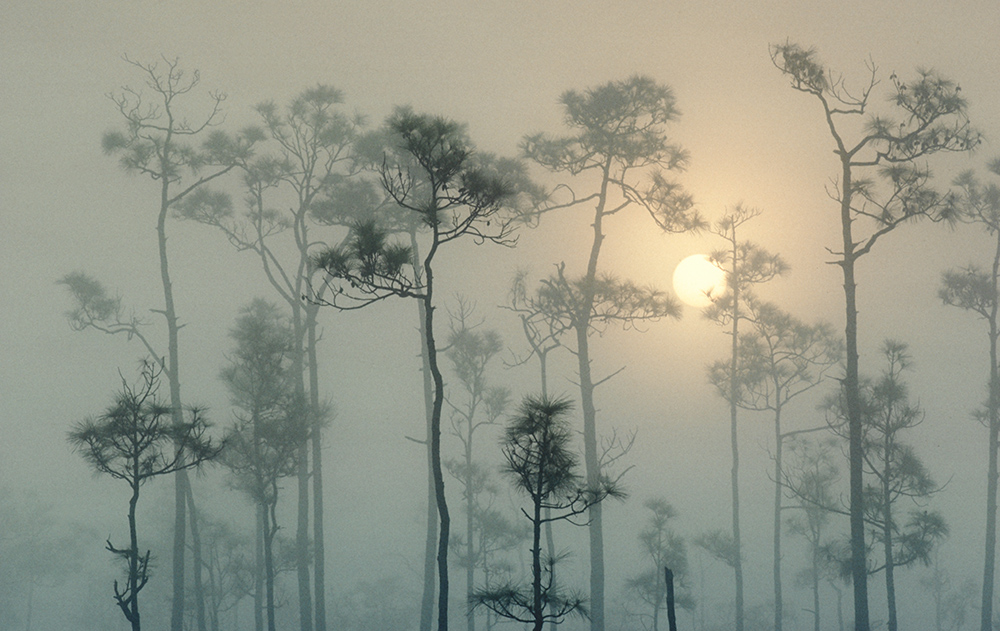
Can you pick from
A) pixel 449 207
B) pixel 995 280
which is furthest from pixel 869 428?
pixel 449 207

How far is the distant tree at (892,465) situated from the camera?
1961 centimetres

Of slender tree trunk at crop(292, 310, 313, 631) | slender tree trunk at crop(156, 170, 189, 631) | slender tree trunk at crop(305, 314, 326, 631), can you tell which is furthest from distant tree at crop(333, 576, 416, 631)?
slender tree trunk at crop(156, 170, 189, 631)

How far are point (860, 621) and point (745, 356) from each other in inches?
690

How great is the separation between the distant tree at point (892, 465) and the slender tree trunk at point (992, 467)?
3177 millimetres

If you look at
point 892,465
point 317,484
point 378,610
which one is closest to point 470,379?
point 317,484

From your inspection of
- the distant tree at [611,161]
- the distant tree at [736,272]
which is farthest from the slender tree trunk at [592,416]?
the distant tree at [736,272]

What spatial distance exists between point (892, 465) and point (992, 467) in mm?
4830

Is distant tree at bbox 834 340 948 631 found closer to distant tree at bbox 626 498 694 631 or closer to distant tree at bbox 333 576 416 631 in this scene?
distant tree at bbox 626 498 694 631

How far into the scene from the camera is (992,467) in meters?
23.6

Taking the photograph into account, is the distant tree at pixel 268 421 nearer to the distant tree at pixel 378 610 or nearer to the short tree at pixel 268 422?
the short tree at pixel 268 422

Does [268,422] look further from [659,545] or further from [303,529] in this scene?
[659,545]

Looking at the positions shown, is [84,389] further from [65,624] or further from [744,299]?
[744,299]

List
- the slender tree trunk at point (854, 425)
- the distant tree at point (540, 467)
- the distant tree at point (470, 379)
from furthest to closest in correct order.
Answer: the distant tree at point (470, 379) → the slender tree trunk at point (854, 425) → the distant tree at point (540, 467)

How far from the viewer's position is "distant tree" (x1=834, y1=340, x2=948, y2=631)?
1961 centimetres
